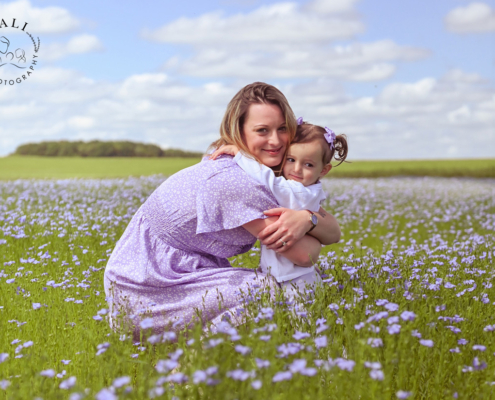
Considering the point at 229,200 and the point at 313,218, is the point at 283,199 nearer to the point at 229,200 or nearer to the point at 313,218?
the point at 313,218

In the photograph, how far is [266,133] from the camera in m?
3.74

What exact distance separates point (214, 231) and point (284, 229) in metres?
0.48

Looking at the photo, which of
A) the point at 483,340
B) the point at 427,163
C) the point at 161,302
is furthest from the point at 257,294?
the point at 427,163

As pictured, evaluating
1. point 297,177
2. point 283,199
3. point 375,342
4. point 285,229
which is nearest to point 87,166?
point 297,177

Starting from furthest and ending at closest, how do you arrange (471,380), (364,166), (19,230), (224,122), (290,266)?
(364,166)
(19,230)
(224,122)
(290,266)
(471,380)

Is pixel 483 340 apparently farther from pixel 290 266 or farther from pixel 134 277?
pixel 134 277

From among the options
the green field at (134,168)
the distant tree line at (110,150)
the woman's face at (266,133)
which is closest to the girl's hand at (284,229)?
the woman's face at (266,133)

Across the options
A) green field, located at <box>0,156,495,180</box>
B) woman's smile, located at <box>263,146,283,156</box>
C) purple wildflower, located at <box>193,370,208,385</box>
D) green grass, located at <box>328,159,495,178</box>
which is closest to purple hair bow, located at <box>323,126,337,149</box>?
woman's smile, located at <box>263,146,283,156</box>

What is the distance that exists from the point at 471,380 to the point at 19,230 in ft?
19.2

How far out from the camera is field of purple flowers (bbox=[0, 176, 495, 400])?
235 centimetres

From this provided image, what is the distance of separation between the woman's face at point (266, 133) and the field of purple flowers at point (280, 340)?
3.05 ft

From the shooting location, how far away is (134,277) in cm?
371

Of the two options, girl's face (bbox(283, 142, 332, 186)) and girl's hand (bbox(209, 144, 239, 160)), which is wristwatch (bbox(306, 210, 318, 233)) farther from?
girl's hand (bbox(209, 144, 239, 160))

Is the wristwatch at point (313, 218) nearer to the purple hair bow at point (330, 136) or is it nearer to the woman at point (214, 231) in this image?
the woman at point (214, 231)
